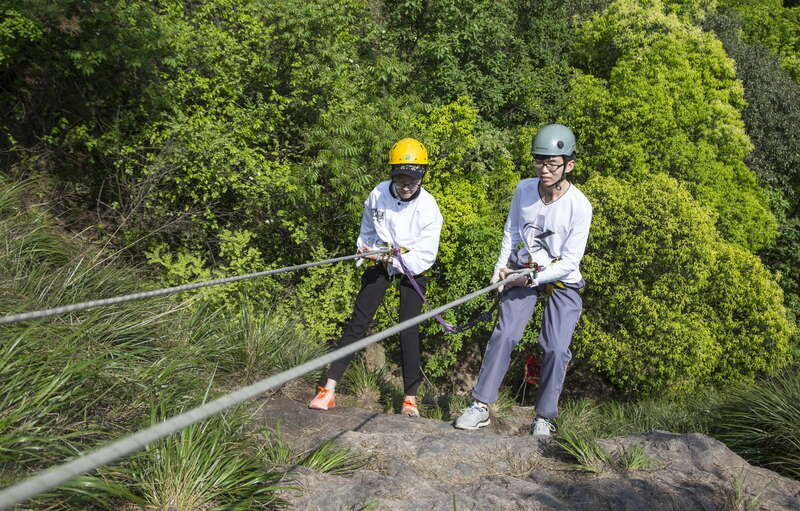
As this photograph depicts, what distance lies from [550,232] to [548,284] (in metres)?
0.36

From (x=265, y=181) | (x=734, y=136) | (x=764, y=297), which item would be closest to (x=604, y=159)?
(x=734, y=136)

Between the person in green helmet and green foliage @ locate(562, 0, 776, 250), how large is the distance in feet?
45.0

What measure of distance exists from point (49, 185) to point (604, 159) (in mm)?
14061

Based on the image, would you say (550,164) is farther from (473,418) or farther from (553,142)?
(473,418)

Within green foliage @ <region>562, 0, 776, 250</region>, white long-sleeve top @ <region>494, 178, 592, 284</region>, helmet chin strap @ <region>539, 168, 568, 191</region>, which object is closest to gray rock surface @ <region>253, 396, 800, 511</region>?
white long-sleeve top @ <region>494, 178, 592, 284</region>

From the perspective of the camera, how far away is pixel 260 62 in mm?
11555

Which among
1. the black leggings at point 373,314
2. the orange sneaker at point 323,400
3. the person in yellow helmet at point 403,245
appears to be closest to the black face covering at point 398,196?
the person in yellow helmet at point 403,245

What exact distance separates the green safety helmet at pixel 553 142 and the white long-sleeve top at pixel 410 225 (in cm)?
105

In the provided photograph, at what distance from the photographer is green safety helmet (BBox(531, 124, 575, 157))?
434cm

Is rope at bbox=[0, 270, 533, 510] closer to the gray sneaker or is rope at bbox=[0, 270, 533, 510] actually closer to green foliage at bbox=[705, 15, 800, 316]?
the gray sneaker

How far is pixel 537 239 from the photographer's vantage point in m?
4.61

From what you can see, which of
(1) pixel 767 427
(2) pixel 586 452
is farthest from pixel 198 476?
(1) pixel 767 427

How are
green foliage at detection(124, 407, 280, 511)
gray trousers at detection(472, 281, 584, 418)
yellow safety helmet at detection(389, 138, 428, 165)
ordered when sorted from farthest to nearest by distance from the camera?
yellow safety helmet at detection(389, 138, 428, 165), gray trousers at detection(472, 281, 584, 418), green foliage at detection(124, 407, 280, 511)

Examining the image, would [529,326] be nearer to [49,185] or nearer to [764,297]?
[764,297]
